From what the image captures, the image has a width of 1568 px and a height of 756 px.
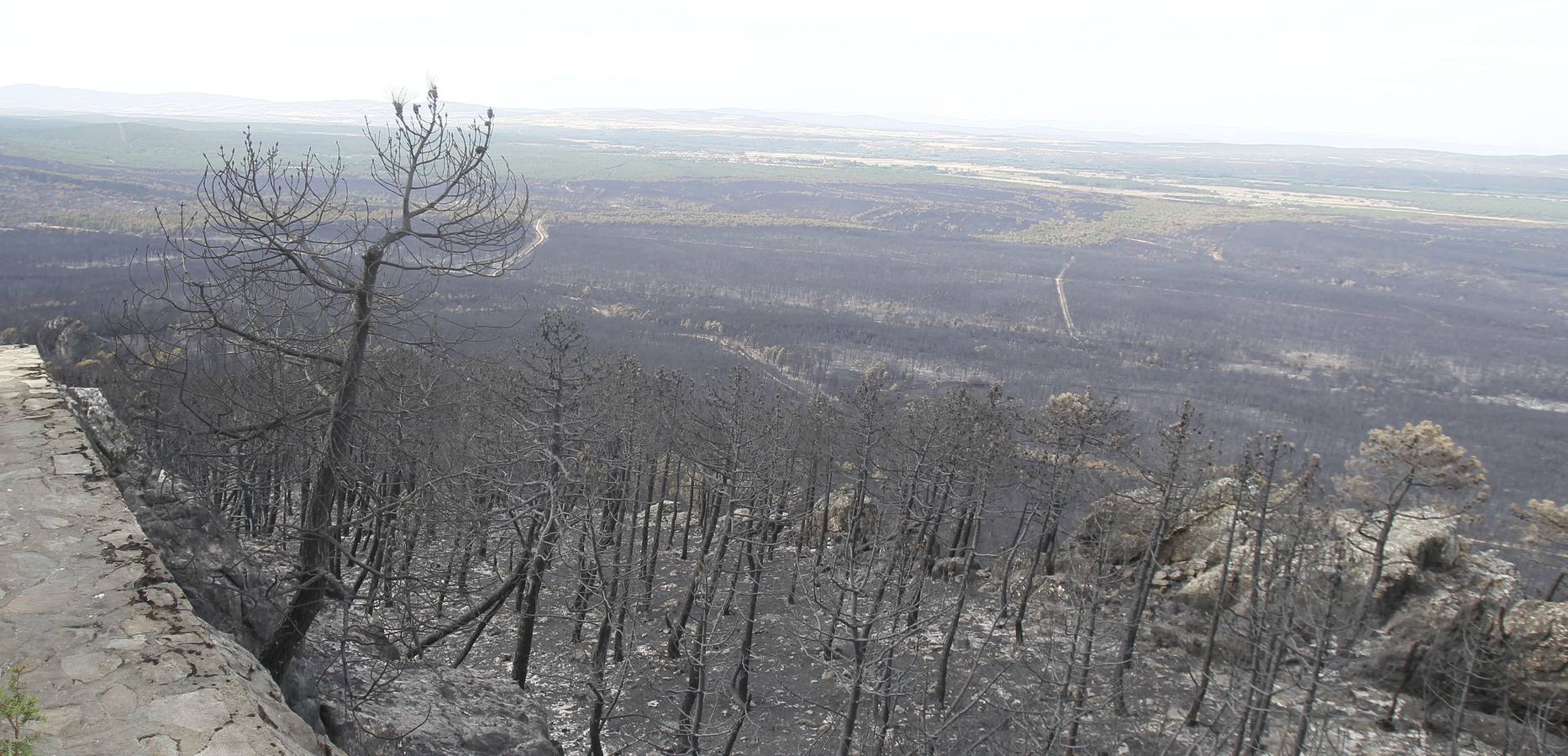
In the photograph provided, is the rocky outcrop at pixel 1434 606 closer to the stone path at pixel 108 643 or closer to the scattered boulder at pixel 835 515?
the scattered boulder at pixel 835 515

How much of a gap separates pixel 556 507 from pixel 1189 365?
6384 cm

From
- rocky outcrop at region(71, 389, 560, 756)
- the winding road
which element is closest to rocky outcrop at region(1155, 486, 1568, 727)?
rocky outcrop at region(71, 389, 560, 756)

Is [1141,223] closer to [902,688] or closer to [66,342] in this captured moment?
[66,342]

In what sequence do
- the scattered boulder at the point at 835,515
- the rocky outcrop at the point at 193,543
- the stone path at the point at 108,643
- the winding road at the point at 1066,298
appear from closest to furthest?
the stone path at the point at 108,643 < the rocky outcrop at the point at 193,543 < the scattered boulder at the point at 835,515 < the winding road at the point at 1066,298

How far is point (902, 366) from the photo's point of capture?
59812 millimetres

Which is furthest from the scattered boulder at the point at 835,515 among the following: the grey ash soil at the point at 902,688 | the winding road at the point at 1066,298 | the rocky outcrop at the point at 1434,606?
the winding road at the point at 1066,298

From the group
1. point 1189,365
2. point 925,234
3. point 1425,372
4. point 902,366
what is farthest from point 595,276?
point 1425,372

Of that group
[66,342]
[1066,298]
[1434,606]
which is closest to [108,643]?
[1434,606]

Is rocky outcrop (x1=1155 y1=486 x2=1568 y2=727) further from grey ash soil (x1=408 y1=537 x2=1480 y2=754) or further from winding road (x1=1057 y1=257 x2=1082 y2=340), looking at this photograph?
winding road (x1=1057 y1=257 x2=1082 y2=340)

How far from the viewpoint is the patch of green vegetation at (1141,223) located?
430 ft

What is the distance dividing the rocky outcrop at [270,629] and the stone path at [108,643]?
101cm

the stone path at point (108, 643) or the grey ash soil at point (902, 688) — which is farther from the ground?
the stone path at point (108, 643)

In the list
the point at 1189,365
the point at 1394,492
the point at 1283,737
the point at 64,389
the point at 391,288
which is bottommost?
the point at 1189,365

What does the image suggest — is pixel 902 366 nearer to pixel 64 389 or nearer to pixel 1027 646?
pixel 1027 646
